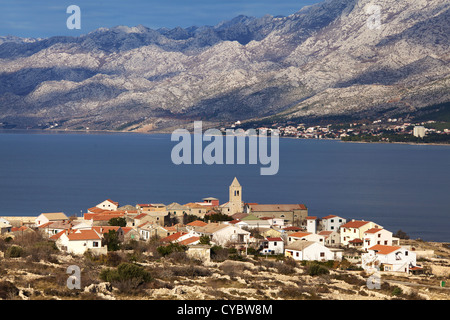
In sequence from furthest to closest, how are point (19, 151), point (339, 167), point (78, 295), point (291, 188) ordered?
point (19, 151)
point (339, 167)
point (291, 188)
point (78, 295)

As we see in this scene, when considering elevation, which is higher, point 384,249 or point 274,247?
point 384,249

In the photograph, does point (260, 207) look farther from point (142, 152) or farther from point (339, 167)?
point (142, 152)

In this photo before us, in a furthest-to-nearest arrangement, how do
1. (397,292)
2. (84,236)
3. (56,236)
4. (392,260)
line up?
(56,236)
(84,236)
(392,260)
(397,292)

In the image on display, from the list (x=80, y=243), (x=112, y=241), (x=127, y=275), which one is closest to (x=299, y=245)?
(x=112, y=241)

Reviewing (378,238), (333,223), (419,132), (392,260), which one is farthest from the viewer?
(419,132)

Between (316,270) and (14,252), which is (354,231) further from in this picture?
(14,252)

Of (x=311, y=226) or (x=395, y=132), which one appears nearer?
(x=311, y=226)

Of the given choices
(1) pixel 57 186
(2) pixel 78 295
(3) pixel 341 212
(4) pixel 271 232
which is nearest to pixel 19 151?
(1) pixel 57 186

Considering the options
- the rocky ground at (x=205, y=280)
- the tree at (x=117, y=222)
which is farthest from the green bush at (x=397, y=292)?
the tree at (x=117, y=222)
